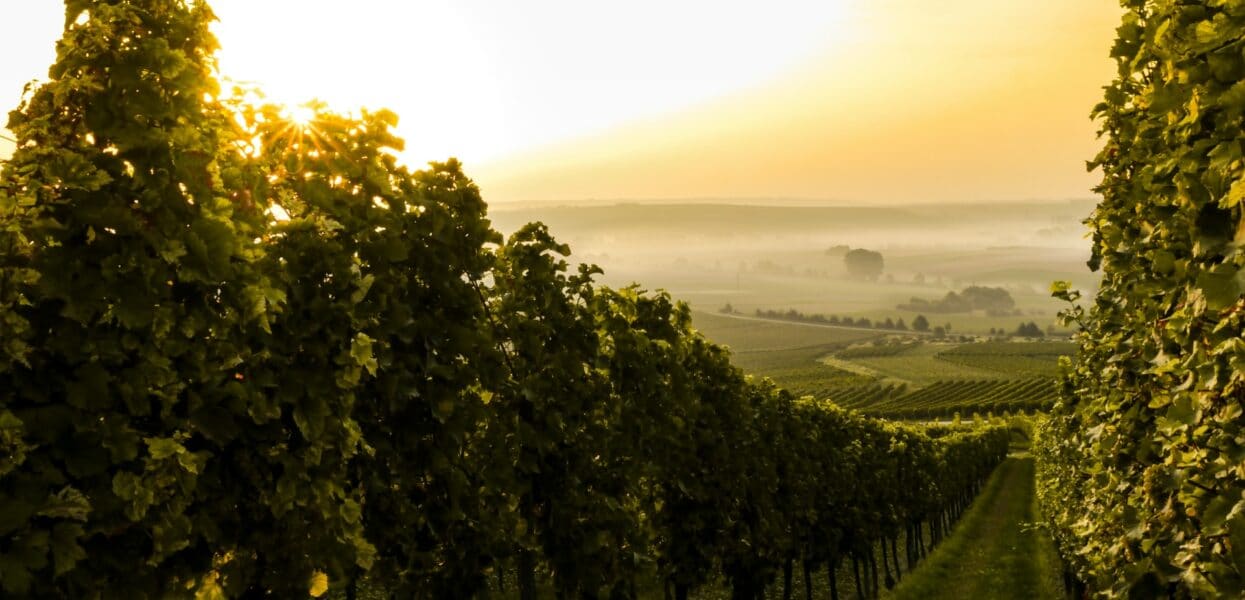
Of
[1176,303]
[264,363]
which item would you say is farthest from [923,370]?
[264,363]

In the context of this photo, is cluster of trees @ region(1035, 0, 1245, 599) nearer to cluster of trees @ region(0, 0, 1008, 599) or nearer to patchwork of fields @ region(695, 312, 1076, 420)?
cluster of trees @ region(0, 0, 1008, 599)

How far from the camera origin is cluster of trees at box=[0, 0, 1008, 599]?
13.8 feet

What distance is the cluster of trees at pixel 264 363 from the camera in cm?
420

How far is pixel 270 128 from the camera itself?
6418 millimetres

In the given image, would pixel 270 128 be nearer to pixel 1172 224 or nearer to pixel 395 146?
pixel 395 146

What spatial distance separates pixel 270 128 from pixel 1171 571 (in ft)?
23.8

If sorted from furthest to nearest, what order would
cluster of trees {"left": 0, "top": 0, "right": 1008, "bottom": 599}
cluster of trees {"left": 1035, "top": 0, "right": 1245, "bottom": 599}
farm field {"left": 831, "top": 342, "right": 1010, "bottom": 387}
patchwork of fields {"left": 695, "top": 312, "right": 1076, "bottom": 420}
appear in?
1. farm field {"left": 831, "top": 342, "right": 1010, "bottom": 387}
2. patchwork of fields {"left": 695, "top": 312, "right": 1076, "bottom": 420}
3. cluster of trees {"left": 0, "top": 0, "right": 1008, "bottom": 599}
4. cluster of trees {"left": 1035, "top": 0, "right": 1245, "bottom": 599}

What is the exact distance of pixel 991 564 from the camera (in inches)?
1168

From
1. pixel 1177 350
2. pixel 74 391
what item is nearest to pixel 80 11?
pixel 74 391

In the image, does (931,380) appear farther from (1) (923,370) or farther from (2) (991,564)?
(2) (991,564)

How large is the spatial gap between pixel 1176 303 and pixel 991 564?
27.8 m

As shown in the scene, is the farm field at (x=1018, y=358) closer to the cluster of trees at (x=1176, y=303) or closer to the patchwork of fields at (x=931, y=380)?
the patchwork of fields at (x=931, y=380)

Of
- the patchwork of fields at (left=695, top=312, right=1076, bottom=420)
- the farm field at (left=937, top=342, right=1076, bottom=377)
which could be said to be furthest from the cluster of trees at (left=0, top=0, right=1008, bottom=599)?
the farm field at (left=937, top=342, right=1076, bottom=377)

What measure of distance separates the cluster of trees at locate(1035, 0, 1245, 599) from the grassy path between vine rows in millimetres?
13832
